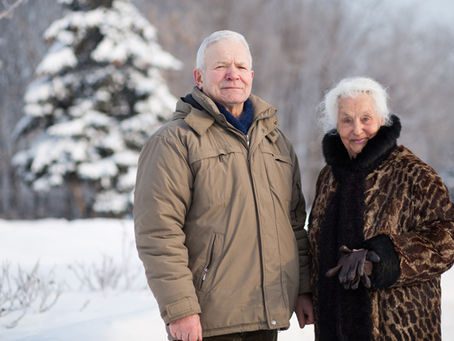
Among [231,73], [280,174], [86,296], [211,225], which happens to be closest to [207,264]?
[211,225]

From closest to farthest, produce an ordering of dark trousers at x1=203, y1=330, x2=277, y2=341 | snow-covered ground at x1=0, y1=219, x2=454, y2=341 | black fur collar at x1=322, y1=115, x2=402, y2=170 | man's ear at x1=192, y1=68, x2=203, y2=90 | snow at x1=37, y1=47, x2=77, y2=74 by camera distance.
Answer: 1. dark trousers at x1=203, y1=330, x2=277, y2=341
2. black fur collar at x1=322, y1=115, x2=402, y2=170
3. man's ear at x1=192, y1=68, x2=203, y2=90
4. snow-covered ground at x1=0, y1=219, x2=454, y2=341
5. snow at x1=37, y1=47, x2=77, y2=74

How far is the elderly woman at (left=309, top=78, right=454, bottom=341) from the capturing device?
10.4 ft

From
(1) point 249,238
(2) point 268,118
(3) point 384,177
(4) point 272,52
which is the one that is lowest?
(1) point 249,238

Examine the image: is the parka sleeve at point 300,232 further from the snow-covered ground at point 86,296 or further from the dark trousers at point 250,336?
the snow-covered ground at point 86,296

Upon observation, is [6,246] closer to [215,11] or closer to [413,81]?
[215,11]

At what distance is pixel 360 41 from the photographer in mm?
31547

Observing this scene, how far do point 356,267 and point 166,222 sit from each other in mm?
984

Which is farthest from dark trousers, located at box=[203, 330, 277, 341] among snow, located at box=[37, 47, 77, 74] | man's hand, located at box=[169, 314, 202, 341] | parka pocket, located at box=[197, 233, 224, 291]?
snow, located at box=[37, 47, 77, 74]

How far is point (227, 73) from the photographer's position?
337cm

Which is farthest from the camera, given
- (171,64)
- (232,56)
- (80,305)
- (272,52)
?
(272,52)

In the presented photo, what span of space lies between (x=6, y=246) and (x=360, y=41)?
82.6 feet

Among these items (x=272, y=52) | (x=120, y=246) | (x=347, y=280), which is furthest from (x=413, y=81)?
(x=347, y=280)

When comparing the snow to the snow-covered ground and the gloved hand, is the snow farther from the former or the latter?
the gloved hand

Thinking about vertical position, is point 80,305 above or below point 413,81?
below
